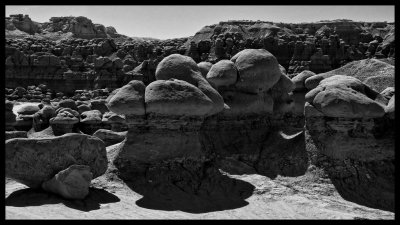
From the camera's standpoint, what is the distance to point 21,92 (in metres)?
38.2

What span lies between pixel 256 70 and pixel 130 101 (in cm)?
361

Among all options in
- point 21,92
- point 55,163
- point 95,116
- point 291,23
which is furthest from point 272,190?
point 291,23

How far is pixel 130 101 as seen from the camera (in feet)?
31.7

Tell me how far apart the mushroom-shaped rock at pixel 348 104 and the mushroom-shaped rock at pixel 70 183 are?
5.23 m

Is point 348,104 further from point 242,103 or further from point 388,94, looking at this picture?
point 242,103

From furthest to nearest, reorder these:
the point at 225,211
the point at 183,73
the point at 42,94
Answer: the point at 42,94 → the point at 183,73 → the point at 225,211

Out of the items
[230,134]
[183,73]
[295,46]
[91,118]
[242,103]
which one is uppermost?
[295,46]

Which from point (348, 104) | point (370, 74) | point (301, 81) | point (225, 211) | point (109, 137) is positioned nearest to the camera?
point (225, 211)

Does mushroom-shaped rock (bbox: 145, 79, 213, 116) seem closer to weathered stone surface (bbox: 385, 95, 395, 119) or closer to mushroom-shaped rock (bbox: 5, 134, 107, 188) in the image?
mushroom-shaped rock (bbox: 5, 134, 107, 188)

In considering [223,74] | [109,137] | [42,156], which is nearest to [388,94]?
[223,74]

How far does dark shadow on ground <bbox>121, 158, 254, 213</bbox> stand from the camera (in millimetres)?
9047

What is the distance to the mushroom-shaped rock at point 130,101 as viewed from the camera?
9688mm

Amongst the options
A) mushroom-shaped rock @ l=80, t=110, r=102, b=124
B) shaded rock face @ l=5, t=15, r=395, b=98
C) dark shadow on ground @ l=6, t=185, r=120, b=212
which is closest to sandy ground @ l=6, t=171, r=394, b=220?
dark shadow on ground @ l=6, t=185, r=120, b=212

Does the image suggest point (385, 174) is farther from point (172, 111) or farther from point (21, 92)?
point (21, 92)
